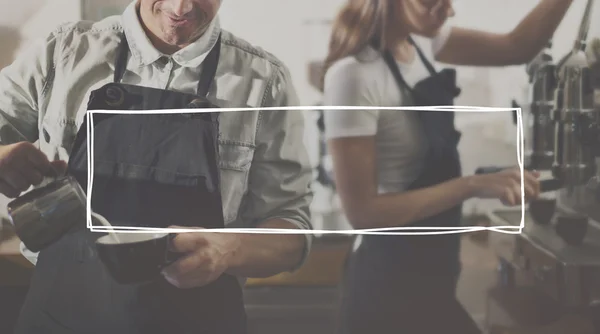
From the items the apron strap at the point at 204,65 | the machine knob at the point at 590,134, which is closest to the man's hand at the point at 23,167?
the apron strap at the point at 204,65

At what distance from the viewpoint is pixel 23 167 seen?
2.94 ft

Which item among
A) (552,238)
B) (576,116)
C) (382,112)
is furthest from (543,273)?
(382,112)

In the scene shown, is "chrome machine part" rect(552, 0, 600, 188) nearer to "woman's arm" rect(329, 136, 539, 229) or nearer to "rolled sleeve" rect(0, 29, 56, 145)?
"woman's arm" rect(329, 136, 539, 229)

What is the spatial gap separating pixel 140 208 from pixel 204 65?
0.27 m

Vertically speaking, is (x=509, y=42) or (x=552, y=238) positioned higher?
(x=509, y=42)

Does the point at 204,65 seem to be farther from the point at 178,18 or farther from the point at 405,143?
the point at 405,143

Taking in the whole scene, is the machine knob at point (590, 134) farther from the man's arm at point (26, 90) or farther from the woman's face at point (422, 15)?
the man's arm at point (26, 90)

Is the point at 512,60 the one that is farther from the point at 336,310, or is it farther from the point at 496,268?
the point at 336,310

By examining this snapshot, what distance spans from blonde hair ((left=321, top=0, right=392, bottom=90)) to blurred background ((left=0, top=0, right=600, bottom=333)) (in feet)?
0.06

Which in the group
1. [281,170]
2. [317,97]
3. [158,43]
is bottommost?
[281,170]

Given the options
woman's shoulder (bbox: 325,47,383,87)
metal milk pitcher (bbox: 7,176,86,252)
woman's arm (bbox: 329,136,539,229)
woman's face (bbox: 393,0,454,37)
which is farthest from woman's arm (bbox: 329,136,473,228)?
metal milk pitcher (bbox: 7,176,86,252)

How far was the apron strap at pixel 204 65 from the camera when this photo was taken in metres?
0.88

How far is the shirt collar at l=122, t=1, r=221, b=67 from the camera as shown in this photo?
88cm

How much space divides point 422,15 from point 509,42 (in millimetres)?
166
